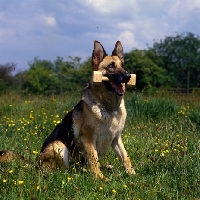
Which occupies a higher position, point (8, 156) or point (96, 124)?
point (96, 124)

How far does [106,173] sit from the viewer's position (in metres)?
4.71

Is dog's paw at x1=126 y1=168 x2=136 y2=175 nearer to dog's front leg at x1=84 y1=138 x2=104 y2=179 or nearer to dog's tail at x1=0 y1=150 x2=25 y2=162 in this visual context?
dog's front leg at x1=84 y1=138 x2=104 y2=179

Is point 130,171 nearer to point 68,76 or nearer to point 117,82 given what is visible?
point 117,82

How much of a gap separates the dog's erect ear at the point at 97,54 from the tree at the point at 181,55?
4538cm

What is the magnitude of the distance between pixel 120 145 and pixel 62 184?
65.3 inches

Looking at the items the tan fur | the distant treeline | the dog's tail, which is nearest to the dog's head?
the tan fur

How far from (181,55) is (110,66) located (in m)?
51.2

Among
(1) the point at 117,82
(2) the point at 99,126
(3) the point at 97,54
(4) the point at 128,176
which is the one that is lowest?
(4) the point at 128,176

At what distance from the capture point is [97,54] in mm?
5109

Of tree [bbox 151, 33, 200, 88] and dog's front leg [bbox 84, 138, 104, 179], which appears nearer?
dog's front leg [bbox 84, 138, 104, 179]

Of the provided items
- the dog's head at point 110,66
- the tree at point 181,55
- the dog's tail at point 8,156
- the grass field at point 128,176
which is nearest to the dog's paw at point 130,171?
the grass field at point 128,176

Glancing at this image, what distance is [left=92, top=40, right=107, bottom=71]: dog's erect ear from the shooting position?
5.08 meters

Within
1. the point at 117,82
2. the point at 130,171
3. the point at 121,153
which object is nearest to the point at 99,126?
the point at 121,153

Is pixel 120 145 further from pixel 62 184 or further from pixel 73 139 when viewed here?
pixel 62 184
